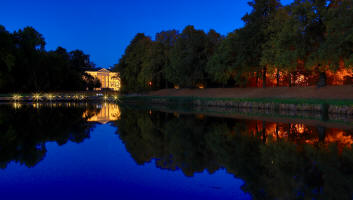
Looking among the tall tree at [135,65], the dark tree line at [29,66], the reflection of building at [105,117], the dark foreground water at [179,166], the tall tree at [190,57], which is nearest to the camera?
the dark foreground water at [179,166]

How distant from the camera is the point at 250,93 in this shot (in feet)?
134

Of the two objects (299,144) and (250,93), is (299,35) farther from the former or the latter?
(299,144)

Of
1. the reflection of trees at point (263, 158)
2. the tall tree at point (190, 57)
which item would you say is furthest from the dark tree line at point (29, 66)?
the reflection of trees at point (263, 158)

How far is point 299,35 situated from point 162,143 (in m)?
27.3

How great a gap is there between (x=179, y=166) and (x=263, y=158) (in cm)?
252

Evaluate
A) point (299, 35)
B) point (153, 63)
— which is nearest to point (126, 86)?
point (153, 63)

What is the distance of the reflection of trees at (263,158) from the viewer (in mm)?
6465

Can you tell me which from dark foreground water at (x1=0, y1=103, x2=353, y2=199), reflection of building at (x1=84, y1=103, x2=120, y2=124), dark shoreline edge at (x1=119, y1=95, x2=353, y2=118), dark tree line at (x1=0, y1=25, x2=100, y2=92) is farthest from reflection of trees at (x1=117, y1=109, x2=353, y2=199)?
dark tree line at (x1=0, y1=25, x2=100, y2=92)

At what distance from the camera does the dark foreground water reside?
6350 millimetres

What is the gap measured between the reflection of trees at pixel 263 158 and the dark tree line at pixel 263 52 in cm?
1959

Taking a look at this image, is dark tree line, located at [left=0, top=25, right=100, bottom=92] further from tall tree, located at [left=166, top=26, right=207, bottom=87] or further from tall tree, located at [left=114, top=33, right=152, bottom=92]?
tall tree, located at [left=166, top=26, right=207, bottom=87]

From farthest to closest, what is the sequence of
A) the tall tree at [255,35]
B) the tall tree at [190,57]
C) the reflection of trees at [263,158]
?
the tall tree at [190,57] → the tall tree at [255,35] → the reflection of trees at [263,158]

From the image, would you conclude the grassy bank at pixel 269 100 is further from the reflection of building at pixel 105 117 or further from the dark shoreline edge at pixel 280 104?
the reflection of building at pixel 105 117

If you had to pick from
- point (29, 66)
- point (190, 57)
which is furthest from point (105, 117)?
point (29, 66)
